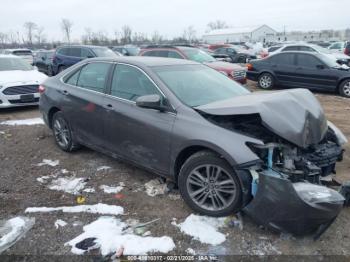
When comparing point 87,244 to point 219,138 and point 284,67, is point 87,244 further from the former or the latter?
point 284,67

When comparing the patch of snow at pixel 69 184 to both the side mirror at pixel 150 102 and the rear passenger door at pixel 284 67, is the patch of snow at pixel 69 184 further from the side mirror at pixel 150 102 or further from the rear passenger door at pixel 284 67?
the rear passenger door at pixel 284 67

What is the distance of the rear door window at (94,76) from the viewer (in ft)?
15.9

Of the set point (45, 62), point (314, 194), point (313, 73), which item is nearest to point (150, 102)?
point (314, 194)

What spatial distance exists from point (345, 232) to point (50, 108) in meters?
4.88

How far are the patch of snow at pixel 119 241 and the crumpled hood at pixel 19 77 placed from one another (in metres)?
6.87

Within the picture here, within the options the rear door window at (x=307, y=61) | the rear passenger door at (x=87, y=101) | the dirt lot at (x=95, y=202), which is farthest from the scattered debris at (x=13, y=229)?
the rear door window at (x=307, y=61)

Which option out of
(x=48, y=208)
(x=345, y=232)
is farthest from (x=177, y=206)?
(x=345, y=232)

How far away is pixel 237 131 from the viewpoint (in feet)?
11.3

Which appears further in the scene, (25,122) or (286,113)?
(25,122)

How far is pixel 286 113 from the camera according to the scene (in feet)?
11.5

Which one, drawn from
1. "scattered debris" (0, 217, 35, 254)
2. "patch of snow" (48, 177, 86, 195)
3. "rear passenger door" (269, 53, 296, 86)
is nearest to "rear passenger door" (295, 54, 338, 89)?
"rear passenger door" (269, 53, 296, 86)

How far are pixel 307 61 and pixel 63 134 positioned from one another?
30.8 ft

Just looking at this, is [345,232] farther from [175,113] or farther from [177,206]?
[175,113]

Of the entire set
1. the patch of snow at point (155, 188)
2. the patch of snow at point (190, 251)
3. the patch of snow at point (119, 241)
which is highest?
the patch of snow at point (155, 188)
